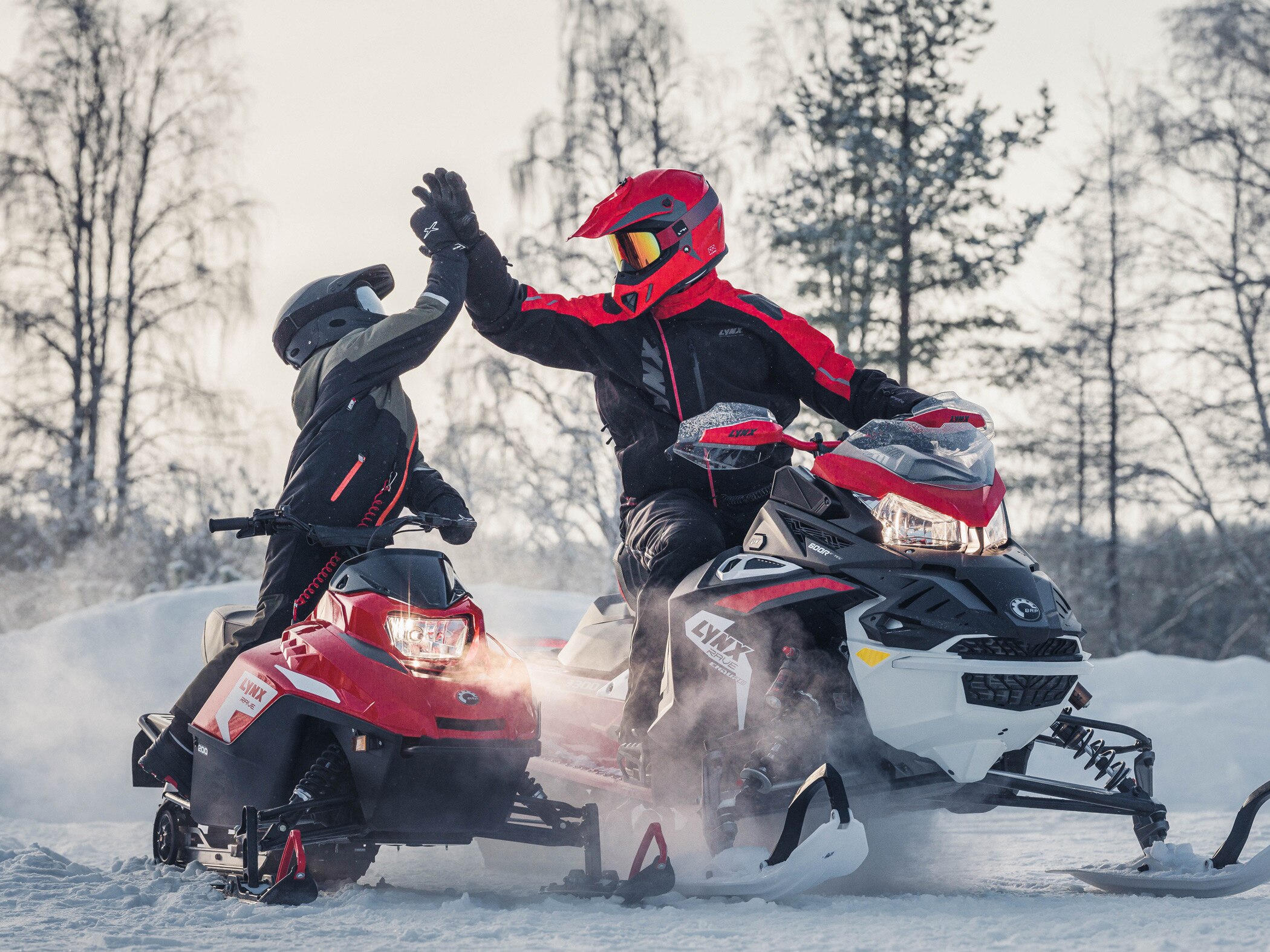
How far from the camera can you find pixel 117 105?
56.2 feet

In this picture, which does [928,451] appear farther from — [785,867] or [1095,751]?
[785,867]

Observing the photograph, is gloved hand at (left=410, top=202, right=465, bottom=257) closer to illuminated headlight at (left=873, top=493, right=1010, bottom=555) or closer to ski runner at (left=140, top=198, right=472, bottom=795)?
ski runner at (left=140, top=198, right=472, bottom=795)

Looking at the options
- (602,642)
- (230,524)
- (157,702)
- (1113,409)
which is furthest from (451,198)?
(1113,409)

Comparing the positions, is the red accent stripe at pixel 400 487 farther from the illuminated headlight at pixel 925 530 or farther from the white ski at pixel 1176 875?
the white ski at pixel 1176 875

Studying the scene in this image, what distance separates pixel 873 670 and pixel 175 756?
2082 mm

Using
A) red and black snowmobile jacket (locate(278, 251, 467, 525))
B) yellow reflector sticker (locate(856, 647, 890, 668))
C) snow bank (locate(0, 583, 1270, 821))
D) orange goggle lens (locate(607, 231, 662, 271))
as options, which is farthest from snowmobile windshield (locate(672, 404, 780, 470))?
snow bank (locate(0, 583, 1270, 821))

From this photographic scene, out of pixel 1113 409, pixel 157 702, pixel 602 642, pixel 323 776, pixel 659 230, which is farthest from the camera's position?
pixel 1113 409

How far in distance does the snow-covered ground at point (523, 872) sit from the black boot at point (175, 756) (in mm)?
275

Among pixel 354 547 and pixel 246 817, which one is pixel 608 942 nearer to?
pixel 246 817

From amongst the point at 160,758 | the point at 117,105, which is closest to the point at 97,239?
the point at 117,105

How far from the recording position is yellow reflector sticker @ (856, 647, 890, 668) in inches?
131

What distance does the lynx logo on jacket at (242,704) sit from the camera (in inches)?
141

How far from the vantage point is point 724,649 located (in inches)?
144

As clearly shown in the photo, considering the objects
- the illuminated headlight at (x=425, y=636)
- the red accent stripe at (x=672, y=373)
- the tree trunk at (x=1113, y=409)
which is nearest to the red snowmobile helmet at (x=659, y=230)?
the red accent stripe at (x=672, y=373)
